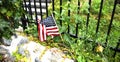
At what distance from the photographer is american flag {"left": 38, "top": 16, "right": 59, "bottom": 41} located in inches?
130

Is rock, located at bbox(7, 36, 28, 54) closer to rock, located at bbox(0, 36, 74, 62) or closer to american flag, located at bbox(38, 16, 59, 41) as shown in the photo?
rock, located at bbox(0, 36, 74, 62)

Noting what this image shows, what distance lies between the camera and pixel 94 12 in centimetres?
439

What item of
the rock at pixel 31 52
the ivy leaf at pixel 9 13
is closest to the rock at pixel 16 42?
the rock at pixel 31 52

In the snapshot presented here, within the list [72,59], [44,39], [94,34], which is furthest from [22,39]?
[94,34]

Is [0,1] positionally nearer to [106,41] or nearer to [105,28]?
[106,41]

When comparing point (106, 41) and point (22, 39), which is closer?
point (106, 41)

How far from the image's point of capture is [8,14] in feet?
A: 9.95

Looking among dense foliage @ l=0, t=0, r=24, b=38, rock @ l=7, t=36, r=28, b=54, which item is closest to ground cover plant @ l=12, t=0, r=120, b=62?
rock @ l=7, t=36, r=28, b=54

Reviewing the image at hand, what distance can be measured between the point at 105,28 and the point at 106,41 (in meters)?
0.76

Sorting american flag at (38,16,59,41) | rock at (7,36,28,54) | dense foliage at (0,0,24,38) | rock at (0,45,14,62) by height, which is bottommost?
rock at (0,45,14,62)

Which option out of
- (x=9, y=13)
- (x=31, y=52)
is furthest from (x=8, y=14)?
(x=31, y=52)

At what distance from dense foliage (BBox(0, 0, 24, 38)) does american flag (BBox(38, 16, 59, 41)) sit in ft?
1.25

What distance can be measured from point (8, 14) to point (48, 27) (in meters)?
0.63

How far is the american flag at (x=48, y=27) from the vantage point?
3.30 meters
